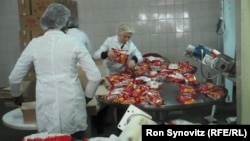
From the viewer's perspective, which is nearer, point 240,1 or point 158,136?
point 158,136

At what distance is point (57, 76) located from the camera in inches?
81.0

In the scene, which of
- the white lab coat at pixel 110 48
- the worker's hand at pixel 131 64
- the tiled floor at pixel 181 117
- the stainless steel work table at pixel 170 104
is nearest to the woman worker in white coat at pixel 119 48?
the white lab coat at pixel 110 48

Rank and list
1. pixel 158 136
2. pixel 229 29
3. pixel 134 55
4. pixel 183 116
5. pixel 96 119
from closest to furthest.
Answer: pixel 158 136 < pixel 183 116 < pixel 96 119 < pixel 134 55 < pixel 229 29

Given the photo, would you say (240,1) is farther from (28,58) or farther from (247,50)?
(28,58)

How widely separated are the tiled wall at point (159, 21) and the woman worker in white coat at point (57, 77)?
2860 mm

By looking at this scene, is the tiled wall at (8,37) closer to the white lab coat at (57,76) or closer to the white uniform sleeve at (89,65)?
the white lab coat at (57,76)

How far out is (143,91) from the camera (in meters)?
2.03

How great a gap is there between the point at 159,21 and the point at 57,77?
310 cm

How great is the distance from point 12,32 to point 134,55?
2.67 metres

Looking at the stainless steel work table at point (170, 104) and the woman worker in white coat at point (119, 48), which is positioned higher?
the woman worker in white coat at point (119, 48)

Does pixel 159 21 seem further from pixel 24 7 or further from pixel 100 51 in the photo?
pixel 24 7

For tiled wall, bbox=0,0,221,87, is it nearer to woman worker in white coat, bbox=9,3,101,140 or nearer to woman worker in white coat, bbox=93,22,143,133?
woman worker in white coat, bbox=93,22,143,133

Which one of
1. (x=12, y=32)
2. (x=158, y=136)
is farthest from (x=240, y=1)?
(x=12, y=32)

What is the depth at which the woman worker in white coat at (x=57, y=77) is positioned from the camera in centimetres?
204
